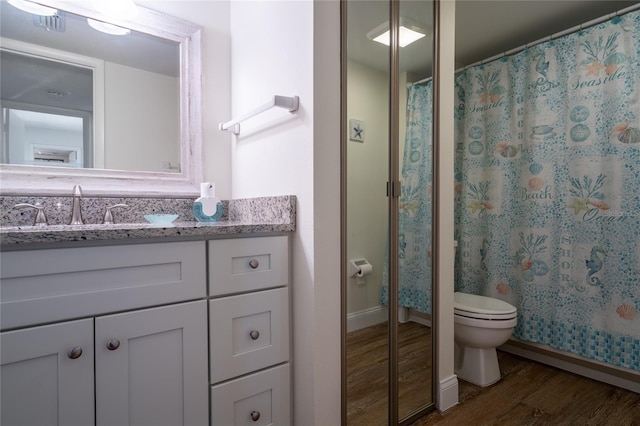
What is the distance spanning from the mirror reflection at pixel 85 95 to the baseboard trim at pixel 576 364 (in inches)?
93.9

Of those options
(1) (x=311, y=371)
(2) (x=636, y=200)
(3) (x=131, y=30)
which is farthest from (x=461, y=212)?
(3) (x=131, y=30)

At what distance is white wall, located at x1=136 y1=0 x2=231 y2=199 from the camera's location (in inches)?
67.9

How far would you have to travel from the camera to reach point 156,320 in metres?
1.06

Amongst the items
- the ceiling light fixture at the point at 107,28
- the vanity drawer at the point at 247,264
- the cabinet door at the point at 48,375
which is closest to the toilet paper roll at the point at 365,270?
the vanity drawer at the point at 247,264

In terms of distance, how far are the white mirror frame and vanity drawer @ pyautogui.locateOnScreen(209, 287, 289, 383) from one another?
702 mm

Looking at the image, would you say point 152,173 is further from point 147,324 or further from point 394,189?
point 394,189

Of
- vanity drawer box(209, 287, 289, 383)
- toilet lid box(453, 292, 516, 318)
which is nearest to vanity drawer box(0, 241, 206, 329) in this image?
vanity drawer box(209, 287, 289, 383)

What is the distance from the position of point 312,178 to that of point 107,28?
1.17m

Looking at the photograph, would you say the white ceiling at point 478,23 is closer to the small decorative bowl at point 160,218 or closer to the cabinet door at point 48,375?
the small decorative bowl at point 160,218

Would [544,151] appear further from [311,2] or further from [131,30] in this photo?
[131,30]

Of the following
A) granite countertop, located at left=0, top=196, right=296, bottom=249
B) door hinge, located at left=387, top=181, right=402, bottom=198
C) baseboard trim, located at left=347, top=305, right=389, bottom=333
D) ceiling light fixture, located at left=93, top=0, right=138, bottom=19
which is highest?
ceiling light fixture, located at left=93, top=0, right=138, bottom=19

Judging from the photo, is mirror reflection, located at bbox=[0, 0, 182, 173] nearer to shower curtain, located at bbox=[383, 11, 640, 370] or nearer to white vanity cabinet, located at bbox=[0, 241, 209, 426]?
white vanity cabinet, located at bbox=[0, 241, 209, 426]

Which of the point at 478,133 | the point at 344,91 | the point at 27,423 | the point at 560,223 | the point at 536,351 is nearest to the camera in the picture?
the point at 27,423

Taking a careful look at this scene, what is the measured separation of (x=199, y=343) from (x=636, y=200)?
7.26ft
